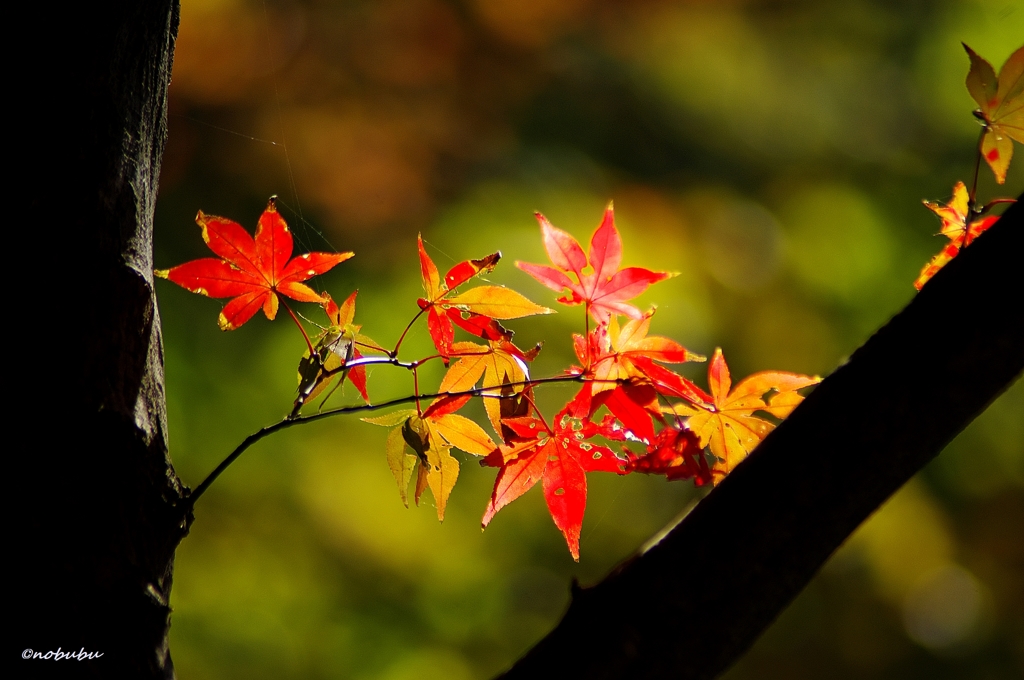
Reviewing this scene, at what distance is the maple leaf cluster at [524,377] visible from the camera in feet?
2.00

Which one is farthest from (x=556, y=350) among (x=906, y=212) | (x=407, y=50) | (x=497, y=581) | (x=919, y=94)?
(x=919, y=94)

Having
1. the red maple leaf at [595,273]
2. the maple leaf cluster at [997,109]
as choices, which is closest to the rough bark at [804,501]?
the maple leaf cluster at [997,109]

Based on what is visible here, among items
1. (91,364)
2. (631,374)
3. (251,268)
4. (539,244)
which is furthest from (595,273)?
(539,244)

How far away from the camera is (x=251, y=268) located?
63 cm

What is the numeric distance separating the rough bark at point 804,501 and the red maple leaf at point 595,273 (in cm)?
26

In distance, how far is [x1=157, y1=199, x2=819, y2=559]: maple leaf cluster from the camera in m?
0.61

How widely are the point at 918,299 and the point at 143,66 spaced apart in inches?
22.2

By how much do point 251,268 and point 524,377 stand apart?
25cm

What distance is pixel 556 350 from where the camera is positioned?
2.64 meters

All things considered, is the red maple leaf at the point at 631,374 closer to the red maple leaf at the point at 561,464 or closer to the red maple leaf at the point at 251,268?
the red maple leaf at the point at 561,464

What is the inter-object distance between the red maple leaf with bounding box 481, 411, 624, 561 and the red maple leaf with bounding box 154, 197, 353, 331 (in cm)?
22

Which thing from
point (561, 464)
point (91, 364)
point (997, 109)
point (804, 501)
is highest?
point (997, 109)

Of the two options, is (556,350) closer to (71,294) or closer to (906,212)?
(906,212)

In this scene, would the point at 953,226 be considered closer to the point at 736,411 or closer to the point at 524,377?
the point at 736,411
